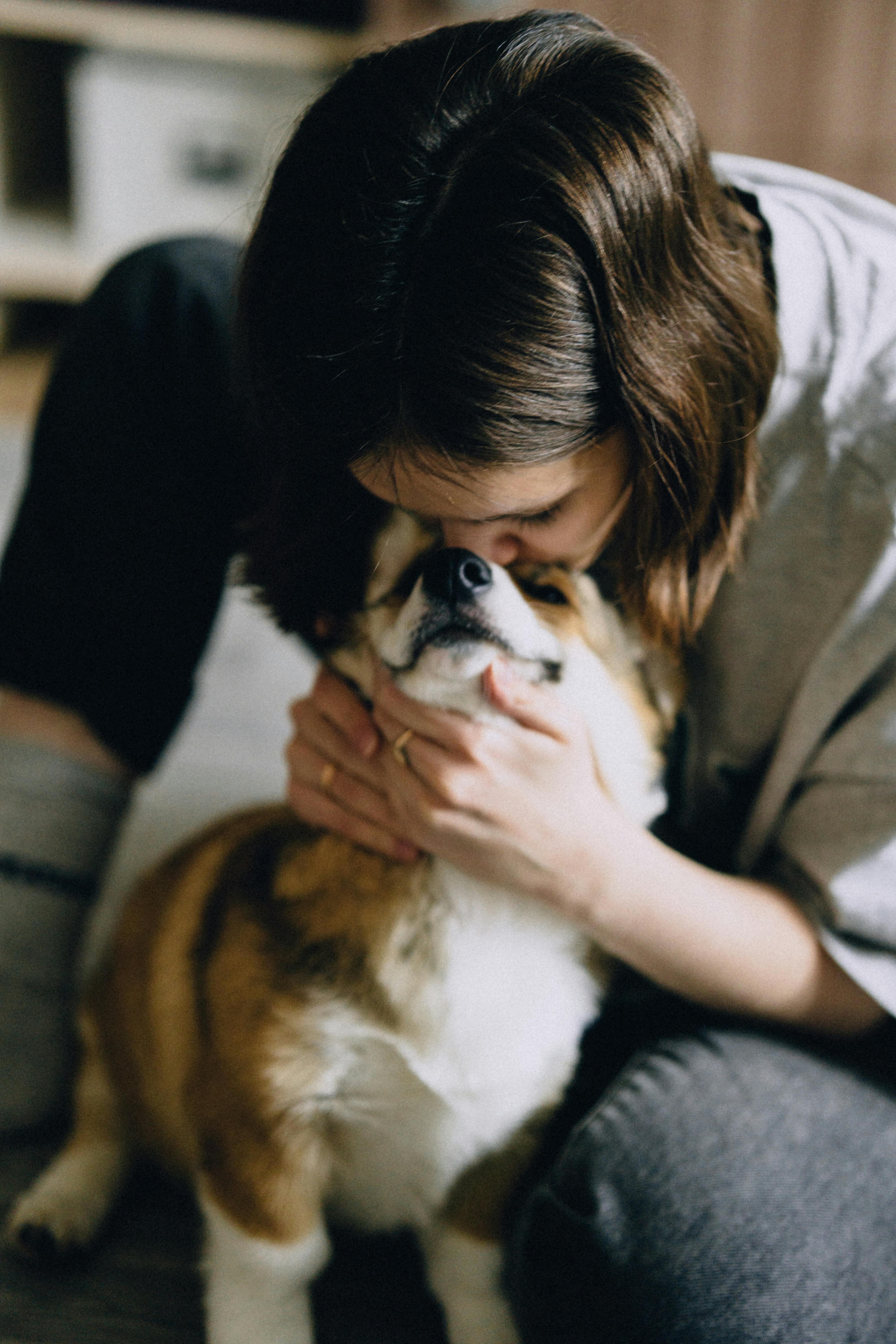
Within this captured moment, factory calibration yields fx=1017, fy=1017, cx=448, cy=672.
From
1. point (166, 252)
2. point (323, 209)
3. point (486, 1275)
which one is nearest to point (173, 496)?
point (166, 252)

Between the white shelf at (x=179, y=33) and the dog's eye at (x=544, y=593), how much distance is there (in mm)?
2382

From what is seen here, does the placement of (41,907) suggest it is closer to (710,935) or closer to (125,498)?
(125,498)

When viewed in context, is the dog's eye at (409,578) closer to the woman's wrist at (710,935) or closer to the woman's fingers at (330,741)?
the woman's fingers at (330,741)

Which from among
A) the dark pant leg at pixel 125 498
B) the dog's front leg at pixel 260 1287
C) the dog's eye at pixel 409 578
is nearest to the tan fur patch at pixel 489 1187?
the dog's front leg at pixel 260 1287

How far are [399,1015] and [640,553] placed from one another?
364mm

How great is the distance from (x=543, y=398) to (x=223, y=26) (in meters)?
2.52

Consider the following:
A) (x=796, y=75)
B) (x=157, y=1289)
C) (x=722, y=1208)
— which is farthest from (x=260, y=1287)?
(x=796, y=75)

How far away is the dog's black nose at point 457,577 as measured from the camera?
63cm

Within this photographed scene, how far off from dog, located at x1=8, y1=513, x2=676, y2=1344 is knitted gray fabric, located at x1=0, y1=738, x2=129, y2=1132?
0.45 ft

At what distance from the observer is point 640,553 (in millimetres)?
701

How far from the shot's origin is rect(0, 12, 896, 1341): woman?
0.57m

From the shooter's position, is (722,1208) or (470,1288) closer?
(722,1208)

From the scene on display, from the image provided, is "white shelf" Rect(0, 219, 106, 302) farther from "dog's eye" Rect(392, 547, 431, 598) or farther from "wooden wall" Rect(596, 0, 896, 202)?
"dog's eye" Rect(392, 547, 431, 598)

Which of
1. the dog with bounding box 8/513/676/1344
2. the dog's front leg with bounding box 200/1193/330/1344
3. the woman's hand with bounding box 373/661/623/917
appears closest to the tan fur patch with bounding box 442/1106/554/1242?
the dog with bounding box 8/513/676/1344
